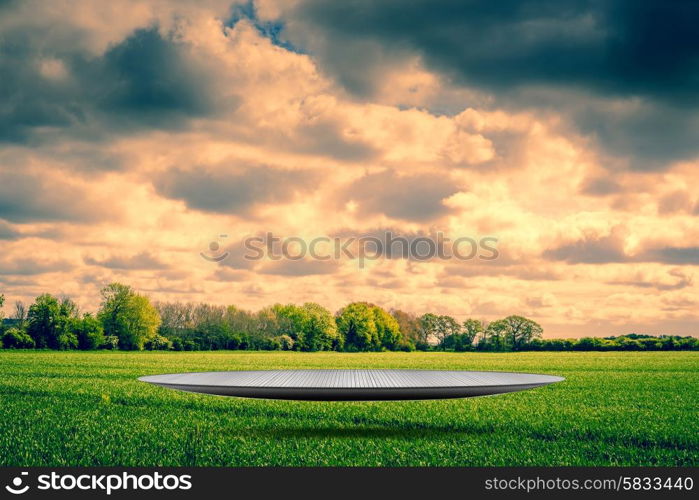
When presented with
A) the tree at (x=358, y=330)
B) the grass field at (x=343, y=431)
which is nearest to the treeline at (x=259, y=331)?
the tree at (x=358, y=330)

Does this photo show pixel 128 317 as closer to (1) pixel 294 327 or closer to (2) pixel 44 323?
(2) pixel 44 323

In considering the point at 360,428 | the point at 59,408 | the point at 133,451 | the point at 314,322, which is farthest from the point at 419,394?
the point at 314,322

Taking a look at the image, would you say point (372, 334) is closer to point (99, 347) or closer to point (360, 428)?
point (99, 347)

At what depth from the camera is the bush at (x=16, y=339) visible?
75438 millimetres

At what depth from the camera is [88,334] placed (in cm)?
8081

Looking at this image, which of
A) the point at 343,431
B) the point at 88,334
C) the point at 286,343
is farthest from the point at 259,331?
the point at 343,431

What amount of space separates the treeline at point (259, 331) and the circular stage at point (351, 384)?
235ft

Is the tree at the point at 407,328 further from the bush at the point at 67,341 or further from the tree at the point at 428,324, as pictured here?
the bush at the point at 67,341

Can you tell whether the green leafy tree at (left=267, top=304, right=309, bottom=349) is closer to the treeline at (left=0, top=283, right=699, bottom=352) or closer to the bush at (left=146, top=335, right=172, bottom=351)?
the treeline at (left=0, top=283, right=699, bottom=352)

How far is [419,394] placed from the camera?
9.25m

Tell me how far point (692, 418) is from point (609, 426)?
300 cm

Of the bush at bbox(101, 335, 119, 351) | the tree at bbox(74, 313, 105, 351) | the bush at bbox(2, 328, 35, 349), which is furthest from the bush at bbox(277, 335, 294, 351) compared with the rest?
the bush at bbox(2, 328, 35, 349)

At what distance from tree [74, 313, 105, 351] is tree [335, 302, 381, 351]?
37.0 m

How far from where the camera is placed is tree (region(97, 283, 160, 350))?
84.4m
